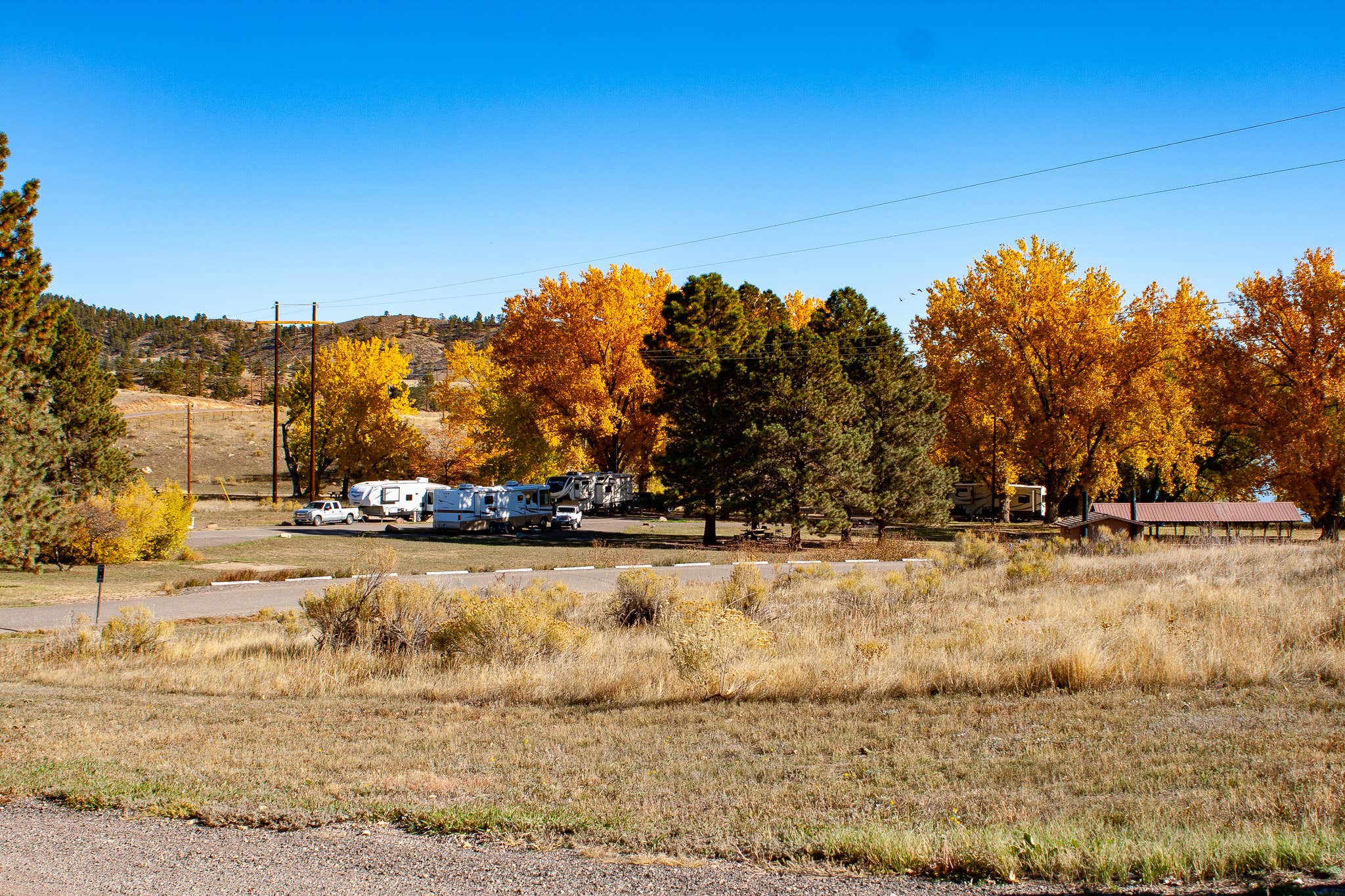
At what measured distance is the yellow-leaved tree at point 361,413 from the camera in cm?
5847

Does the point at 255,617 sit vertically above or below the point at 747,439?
below

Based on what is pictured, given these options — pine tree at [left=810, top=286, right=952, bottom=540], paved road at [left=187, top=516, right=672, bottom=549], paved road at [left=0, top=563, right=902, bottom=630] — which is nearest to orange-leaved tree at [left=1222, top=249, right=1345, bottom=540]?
pine tree at [left=810, top=286, right=952, bottom=540]

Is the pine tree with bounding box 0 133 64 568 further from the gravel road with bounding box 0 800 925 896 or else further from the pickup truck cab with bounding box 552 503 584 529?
the pickup truck cab with bounding box 552 503 584 529

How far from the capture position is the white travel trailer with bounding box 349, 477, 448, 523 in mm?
50219

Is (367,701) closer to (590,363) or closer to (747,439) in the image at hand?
(747,439)

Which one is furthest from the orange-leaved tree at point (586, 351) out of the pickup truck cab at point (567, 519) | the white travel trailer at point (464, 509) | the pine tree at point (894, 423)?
the pine tree at point (894, 423)

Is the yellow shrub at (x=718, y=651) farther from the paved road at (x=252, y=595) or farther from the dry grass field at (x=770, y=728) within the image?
the paved road at (x=252, y=595)

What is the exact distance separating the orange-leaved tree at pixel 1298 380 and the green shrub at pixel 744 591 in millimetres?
24978

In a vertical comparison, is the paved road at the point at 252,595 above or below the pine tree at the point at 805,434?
below

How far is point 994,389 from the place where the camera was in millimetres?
44906

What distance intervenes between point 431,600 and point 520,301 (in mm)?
39909

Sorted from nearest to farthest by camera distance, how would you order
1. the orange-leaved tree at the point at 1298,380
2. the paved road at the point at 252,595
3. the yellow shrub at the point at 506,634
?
the yellow shrub at the point at 506,634, the paved road at the point at 252,595, the orange-leaved tree at the point at 1298,380

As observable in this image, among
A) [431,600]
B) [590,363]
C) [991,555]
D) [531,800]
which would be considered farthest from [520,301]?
[531,800]

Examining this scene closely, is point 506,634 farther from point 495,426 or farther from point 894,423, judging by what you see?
point 495,426
